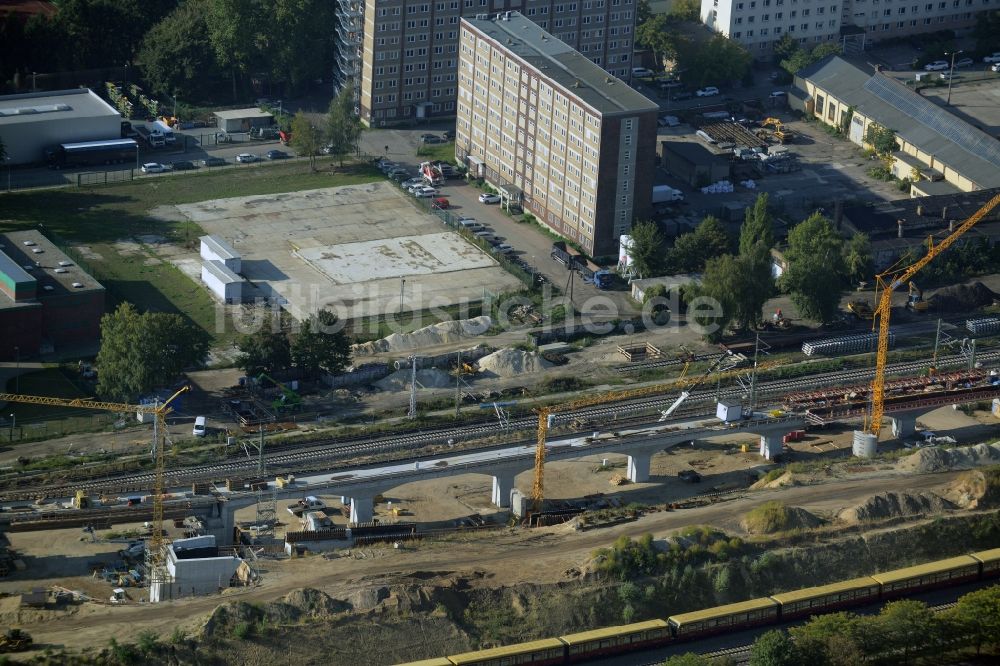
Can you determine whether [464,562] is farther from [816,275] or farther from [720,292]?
[816,275]

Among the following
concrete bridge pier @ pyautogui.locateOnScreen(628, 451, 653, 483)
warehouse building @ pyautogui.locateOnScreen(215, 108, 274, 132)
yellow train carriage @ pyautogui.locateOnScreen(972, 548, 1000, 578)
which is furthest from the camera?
warehouse building @ pyautogui.locateOnScreen(215, 108, 274, 132)

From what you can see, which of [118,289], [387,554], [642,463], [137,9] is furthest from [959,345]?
[137,9]

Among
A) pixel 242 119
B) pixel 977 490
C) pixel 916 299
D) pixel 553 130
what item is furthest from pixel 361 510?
pixel 242 119

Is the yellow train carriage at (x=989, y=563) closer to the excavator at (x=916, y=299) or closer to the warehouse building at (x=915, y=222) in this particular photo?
the excavator at (x=916, y=299)

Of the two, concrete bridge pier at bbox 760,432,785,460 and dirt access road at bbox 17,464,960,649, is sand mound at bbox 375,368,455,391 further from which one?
concrete bridge pier at bbox 760,432,785,460

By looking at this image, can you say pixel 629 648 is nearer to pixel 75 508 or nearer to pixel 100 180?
pixel 75 508

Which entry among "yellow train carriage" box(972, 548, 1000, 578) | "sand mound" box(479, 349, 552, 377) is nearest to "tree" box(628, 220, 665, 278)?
"sand mound" box(479, 349, 552, 377)
